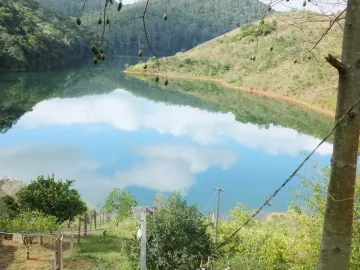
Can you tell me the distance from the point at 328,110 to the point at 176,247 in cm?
2797

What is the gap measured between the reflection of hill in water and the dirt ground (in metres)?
17.0

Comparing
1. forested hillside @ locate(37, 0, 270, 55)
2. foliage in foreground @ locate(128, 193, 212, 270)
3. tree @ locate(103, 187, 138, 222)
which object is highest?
forested hillside @ locate(37, 0, 270, 55)

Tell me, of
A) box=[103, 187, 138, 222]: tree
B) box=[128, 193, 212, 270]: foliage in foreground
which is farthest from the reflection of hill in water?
box=[128, 193, 212, 270]: foliage in foreground

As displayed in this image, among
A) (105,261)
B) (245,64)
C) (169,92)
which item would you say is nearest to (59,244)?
(105,261)

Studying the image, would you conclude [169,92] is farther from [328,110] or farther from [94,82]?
[328,110]

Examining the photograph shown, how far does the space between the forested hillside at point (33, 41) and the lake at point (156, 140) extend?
10.3 ft

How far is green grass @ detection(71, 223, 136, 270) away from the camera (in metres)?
9.77

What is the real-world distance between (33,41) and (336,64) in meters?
55.2

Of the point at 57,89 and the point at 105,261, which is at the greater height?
the point at 57,89

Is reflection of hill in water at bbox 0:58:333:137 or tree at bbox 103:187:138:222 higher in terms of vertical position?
reflection of hill in water at bbox 0:58:333:137

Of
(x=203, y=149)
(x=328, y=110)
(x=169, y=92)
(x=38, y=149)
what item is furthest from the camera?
(x=169, y=92)

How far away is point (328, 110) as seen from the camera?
33.5 meters

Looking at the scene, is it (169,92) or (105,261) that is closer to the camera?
(105,261)

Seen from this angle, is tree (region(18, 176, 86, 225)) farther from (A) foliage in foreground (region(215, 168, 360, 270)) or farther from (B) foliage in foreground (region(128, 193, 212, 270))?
(A) foliage in foreground (region(215, 168, 360, 270))
